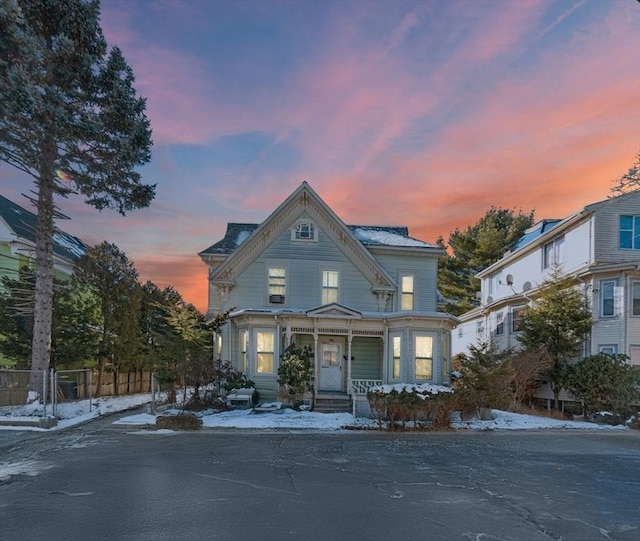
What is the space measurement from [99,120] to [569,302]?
19.3 meters

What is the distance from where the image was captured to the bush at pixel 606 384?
53.3 feet

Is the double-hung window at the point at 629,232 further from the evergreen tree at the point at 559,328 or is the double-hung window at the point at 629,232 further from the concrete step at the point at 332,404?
the concrete step at the point at 332,404

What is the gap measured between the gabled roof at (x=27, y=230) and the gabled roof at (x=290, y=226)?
760 centimetres

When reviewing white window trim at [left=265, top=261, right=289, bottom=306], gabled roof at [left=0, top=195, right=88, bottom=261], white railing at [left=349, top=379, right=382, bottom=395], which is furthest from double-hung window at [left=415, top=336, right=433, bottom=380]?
gabled roof at [left=0, top=195, right=88, bottom=261]

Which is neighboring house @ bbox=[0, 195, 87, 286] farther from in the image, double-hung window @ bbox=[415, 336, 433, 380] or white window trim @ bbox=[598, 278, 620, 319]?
white window trim @ bbox=[598, 278, 620, 319]

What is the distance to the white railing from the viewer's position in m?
17.7

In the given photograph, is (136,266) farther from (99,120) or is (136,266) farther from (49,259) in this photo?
(99,120)

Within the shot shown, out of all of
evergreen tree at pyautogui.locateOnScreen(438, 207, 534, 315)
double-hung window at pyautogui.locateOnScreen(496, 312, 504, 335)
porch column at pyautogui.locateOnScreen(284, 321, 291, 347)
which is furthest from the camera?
evergreen tree at pyautogui.locateOnScreen(438, 207, 534, 315)

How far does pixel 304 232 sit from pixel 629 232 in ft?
45.3

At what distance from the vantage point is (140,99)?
16.1 m

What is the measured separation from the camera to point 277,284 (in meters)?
19.8

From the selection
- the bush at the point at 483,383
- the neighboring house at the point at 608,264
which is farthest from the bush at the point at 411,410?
the neighboring house at the point at 608,264

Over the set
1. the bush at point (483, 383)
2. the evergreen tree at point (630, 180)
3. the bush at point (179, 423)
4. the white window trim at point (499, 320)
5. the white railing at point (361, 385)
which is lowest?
the bush at point (179, 423)

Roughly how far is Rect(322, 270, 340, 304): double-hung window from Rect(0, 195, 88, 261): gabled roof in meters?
11.7
